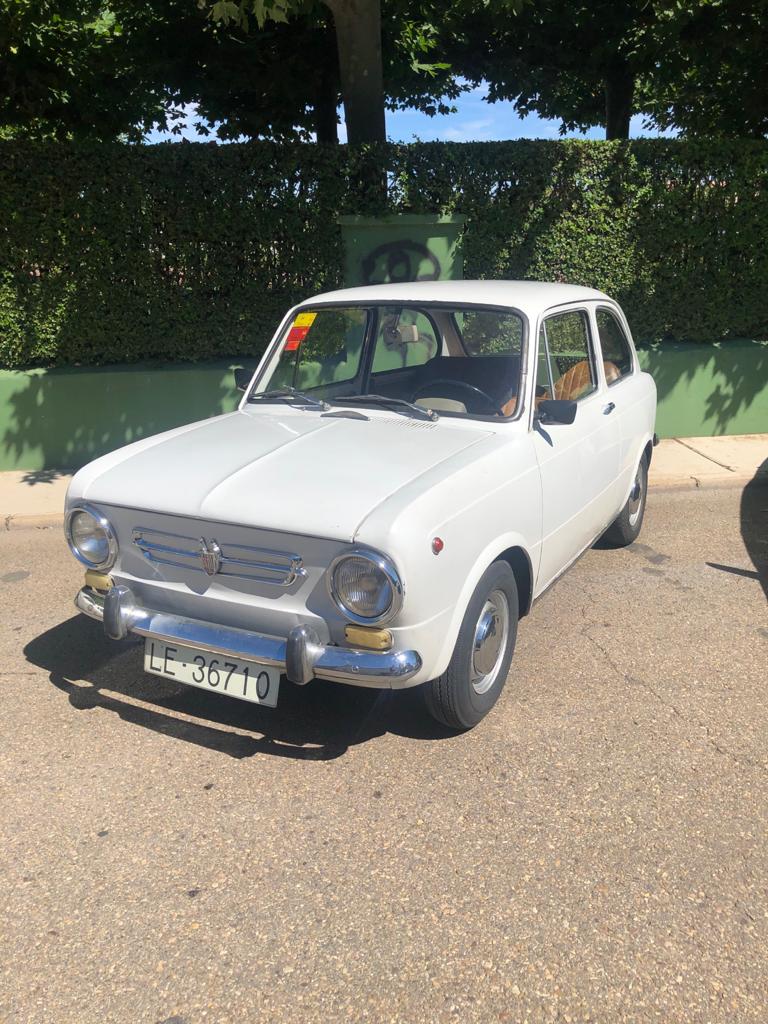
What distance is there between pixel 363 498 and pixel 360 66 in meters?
6.73

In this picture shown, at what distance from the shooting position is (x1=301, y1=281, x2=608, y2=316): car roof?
419 centimetres

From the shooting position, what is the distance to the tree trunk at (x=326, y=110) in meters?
11.3

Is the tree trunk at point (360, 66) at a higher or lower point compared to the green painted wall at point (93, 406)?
higher

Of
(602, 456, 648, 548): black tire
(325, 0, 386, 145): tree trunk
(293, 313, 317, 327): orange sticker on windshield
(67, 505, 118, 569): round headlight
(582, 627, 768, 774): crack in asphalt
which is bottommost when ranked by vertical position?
(582, 627, 768, 774): crack in asphalt

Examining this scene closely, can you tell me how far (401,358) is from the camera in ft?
14.7

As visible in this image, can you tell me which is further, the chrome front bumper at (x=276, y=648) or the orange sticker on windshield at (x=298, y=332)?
the orange sticker on windshield at (x=298, y=332)

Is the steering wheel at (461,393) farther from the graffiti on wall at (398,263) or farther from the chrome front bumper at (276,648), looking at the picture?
the graffiti on wall at (398,263)

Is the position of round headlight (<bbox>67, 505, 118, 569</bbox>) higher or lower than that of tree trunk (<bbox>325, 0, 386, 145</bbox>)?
lower

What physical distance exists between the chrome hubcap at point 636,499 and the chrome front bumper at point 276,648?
3.29 m

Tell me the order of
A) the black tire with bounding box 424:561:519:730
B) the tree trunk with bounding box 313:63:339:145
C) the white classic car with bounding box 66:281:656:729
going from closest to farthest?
1. the white classic car with bounding box 66:281:656:729
2. the black tire with bounding box 424:561:519:730
3. the tree trunk with bounding box 313:63:339:145

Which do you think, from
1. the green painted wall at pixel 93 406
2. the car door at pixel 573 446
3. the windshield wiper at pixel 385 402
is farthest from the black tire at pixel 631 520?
the green painted wall at pixel 93 406

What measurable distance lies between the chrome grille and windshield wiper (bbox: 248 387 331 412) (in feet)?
4.04

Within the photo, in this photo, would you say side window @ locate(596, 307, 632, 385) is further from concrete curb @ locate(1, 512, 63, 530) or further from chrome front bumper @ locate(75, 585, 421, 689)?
concrete curb @ locate(1, 512, 63, 530)

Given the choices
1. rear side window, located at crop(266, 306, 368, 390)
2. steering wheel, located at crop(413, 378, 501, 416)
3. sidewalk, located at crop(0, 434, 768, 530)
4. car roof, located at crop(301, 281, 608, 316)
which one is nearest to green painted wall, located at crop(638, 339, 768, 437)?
sidewalk, located at crop(0, 434, 768, 530)
